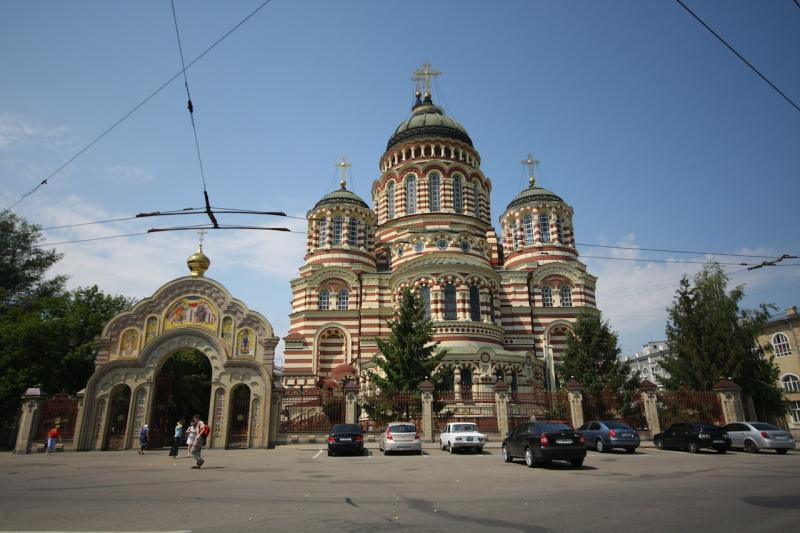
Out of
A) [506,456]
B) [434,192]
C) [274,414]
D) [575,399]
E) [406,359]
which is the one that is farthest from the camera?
[434,192]

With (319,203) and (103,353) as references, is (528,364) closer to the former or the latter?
(319,203)

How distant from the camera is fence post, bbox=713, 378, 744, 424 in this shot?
2234cm

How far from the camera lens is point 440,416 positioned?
75.8ft

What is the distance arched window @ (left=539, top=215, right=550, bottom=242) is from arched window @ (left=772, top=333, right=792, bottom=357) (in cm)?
1906

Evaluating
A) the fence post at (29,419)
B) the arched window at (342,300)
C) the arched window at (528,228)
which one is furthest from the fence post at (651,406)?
the fence post at (29,419)

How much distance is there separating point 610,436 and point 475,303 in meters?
16.3

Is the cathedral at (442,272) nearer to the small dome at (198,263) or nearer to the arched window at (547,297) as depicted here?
the arched window at (547,297)

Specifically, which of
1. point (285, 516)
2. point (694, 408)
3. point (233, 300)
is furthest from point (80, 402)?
point (694, 408)

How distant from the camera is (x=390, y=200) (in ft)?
141

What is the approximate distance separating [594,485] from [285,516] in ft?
20.5

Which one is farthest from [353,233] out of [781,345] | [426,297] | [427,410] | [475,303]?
[781,345]

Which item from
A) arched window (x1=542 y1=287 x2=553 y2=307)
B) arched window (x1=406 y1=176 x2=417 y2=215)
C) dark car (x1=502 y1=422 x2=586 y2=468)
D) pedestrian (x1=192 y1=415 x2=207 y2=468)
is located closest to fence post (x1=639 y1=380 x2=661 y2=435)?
dark car (x1=502 y1=422 x2=586 y2=468)

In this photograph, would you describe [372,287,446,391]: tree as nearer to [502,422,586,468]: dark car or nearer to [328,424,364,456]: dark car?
[328,424,364,456]: dark car

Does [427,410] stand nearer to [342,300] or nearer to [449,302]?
[449,302]
